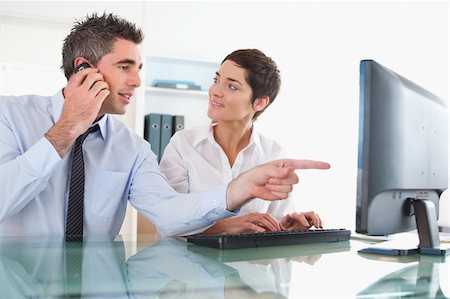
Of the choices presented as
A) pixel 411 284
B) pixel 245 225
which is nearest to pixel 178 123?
pixel 245 225

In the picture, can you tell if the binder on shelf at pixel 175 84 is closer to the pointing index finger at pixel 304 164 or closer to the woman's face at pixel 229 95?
the woman's face at pixel 229 95

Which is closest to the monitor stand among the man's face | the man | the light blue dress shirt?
the man

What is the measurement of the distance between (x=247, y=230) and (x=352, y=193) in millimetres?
3132

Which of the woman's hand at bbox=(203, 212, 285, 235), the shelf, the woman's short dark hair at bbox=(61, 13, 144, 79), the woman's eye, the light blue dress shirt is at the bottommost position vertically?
the woman's hand at bbox=(203, 212, 285, 235)

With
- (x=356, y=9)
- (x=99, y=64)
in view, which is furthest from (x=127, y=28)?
(x=356, y=9)

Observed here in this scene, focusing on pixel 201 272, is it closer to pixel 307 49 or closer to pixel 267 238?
pixel 267 238

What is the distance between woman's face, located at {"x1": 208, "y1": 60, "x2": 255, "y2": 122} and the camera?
7.77ft

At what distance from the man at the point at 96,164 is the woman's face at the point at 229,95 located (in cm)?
57

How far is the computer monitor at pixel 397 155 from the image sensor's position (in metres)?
1.17

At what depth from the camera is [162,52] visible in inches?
172

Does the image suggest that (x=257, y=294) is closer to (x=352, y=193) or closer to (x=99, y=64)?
(x=99, y=64)

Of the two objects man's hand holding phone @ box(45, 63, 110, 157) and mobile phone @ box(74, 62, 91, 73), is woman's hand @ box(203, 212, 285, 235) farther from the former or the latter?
mobile phone @ box(74, 62, 91, 73)

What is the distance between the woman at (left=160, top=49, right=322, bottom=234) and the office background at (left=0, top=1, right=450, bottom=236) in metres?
1.84

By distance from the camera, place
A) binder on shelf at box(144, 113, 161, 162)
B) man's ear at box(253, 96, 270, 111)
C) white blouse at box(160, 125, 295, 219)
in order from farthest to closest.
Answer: binder on shelf at box(144, 113, 161, 162)
man's ear at box(253, 96, 270, 111)
white blouse at box(160, 125, 295, 219)
